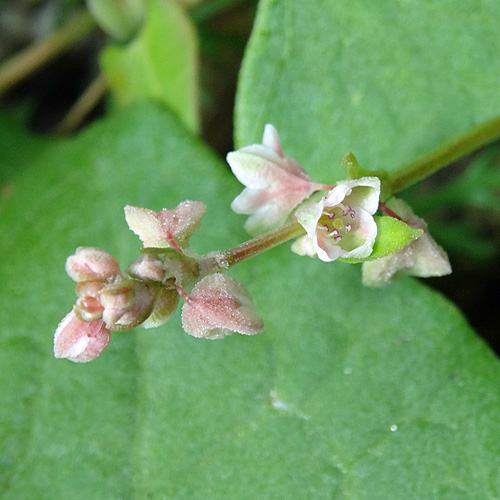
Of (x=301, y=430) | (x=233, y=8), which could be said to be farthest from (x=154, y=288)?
(x=233, y=8)

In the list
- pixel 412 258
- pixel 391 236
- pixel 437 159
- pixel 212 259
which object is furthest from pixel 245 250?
pixel 437 159

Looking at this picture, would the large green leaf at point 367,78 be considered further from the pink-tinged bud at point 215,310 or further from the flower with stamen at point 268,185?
the pink-tinged bud at point 215,310

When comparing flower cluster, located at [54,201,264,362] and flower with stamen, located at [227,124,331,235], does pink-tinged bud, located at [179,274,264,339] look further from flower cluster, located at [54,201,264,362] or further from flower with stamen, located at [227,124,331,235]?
flower with stamen, located at [227,124,331,235]

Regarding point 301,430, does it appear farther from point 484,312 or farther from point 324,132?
point 484,312


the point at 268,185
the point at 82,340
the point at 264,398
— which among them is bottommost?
the point at 264,398

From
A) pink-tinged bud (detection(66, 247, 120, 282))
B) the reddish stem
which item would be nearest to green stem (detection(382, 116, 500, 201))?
the reddish stem

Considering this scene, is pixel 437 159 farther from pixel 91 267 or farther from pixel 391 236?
pixel 91 267
